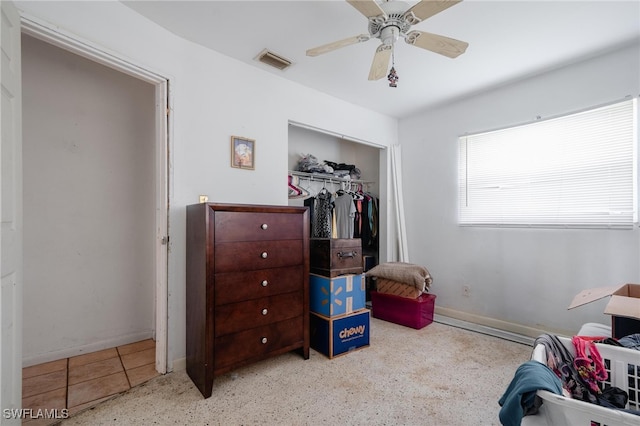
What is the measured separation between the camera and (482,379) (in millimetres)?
2029

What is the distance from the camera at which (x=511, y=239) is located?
9.72 ft

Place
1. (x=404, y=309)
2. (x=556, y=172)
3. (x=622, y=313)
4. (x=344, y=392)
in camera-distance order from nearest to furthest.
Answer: (x=622, y=313), (x=344, y=392), (x=556, y=172), (x=404, y=309)

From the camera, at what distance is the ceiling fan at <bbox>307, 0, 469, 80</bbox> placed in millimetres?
1492

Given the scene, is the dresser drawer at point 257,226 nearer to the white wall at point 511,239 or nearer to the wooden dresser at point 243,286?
the wooden dresser at point 243,286

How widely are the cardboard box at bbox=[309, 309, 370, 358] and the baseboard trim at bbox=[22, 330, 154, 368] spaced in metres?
1.66

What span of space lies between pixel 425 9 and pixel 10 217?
2.23 meters

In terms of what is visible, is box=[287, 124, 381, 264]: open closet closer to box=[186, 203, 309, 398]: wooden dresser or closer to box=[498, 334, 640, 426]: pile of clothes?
box=[186, 203, 309, 398]: wooden dresser

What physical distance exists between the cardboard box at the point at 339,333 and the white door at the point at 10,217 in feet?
5.88

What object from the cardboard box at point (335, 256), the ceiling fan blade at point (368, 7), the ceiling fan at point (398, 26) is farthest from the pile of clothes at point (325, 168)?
the ceiling fan blade at point (368, 7)

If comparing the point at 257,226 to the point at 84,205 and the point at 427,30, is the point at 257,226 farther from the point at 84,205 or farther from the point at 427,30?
the point at 427,30

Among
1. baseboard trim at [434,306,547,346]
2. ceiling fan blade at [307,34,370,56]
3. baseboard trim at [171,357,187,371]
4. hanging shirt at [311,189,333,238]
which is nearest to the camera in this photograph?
ceiling fan blade at [307,34,370,56]

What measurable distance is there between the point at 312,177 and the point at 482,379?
2.61 m

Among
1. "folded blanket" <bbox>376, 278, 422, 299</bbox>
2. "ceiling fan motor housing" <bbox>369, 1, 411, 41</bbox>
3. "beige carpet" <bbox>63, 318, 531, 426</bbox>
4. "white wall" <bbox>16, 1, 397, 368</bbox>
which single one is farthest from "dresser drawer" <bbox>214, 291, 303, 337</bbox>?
"ceiling fan motor housing" <bbox>369, 1, 411, 41</bbox>

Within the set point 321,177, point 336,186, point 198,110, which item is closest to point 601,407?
point 198,110
